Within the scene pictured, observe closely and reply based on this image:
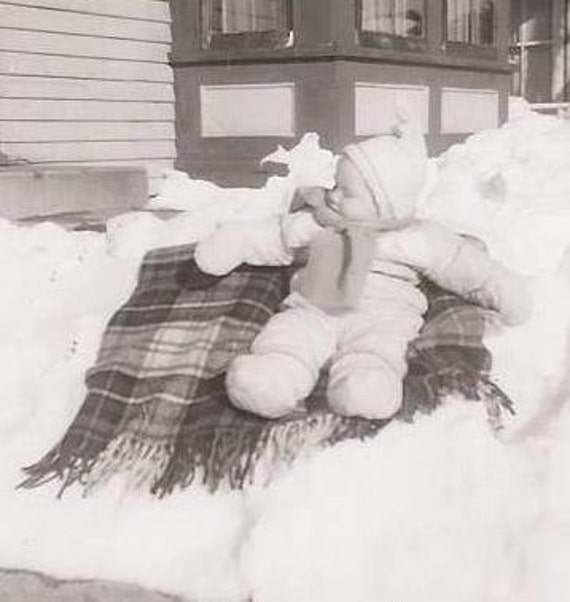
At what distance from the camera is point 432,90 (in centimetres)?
921

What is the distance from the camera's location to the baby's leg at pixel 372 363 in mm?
2791

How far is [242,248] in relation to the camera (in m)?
3.39

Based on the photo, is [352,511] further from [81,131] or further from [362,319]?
[81,131]

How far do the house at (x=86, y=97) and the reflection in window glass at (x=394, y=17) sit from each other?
1614mm

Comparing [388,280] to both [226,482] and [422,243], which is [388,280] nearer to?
[422,243]

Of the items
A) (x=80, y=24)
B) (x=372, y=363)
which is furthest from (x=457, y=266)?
(x=80, y=24)

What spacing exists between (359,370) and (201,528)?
59 centimetres

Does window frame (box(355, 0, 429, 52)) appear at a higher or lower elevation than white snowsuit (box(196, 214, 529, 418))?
higher

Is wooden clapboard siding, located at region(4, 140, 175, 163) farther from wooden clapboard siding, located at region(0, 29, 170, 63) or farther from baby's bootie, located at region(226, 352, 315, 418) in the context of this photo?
baby's bootie, located at region(226, 352, 315, 418)

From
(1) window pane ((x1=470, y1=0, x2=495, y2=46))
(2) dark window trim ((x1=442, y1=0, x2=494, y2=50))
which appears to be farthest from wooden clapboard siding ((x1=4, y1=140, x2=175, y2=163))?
(1) window pane ((x1=470, y1=0, x2=495, y2=46))

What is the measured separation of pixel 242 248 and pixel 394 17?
5833mm

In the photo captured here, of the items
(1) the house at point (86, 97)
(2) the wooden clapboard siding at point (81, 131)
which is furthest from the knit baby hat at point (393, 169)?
(2) the wooden clapboard siding at point (81, 131)

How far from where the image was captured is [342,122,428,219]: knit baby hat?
10.4 feet

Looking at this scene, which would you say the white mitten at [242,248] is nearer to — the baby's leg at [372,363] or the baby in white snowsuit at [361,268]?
the baby in white snowsuit at [361,268]
